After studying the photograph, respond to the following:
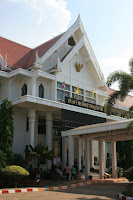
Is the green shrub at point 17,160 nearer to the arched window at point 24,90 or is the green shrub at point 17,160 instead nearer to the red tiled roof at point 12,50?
the arched window at point 24,90

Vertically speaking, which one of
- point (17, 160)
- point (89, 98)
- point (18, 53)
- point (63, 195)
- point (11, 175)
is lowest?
point (63, 195)

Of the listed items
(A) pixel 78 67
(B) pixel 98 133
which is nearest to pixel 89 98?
(A) pixel 78 67

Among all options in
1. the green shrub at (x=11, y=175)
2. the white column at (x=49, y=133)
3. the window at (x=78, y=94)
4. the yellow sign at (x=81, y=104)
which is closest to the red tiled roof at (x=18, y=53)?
the window at (x=78, y=94)

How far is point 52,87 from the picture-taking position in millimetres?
25156

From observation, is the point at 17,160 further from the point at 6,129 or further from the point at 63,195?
the point at 63,195

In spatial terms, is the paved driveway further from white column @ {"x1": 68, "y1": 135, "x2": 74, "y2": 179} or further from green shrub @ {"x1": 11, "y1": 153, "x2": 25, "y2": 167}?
white column @ {"x1": 68, "y1": 135, "x2": 74, "y2": 179}

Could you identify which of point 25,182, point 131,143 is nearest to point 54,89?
point 25,182

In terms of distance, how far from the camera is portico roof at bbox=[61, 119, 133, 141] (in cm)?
1912

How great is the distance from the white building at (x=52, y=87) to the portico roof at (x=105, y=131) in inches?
75.6

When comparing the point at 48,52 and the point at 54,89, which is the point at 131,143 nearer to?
the point at 54,89

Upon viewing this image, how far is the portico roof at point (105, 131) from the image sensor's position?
1912cm

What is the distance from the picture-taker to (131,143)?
31266mm

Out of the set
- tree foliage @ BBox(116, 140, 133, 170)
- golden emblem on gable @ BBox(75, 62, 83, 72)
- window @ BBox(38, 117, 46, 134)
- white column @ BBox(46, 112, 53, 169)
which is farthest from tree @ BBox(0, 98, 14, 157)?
tree foliage @ BBox(116, 140, 133, 170)

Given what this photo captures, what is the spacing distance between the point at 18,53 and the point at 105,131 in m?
14.3
